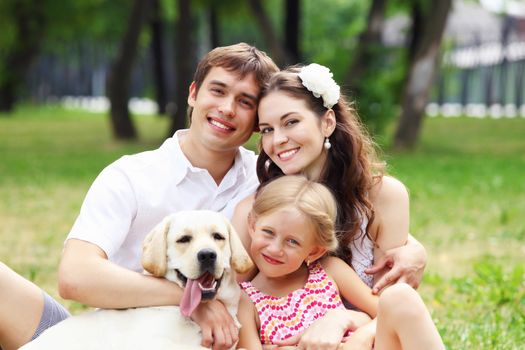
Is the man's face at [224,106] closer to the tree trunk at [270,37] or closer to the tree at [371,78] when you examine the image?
the tree at [371,78]

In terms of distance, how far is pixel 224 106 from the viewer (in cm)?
447

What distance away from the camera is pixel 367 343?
4.02m

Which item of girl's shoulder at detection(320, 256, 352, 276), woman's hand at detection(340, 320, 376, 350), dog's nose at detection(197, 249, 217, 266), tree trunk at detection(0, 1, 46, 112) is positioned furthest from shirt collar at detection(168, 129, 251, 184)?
tree trunk at detection(0, 1, 46, 112)

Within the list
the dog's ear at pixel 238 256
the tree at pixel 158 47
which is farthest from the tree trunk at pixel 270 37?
the dog's ear at pixel 238 256

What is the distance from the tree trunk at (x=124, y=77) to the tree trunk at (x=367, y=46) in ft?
15.4

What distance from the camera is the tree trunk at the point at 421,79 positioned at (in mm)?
17812

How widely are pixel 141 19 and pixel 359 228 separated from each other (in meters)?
16.7

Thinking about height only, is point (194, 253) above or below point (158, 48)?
Answer: above

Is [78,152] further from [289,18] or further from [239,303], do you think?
[239,303]

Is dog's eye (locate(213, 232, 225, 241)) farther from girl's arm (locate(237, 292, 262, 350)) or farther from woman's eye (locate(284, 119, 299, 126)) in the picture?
woman's eye (locate(284, 119, 299, 126))

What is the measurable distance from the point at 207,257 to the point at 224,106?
939 mm

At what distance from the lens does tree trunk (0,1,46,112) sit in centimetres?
2881

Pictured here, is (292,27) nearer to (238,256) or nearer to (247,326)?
(247,326)

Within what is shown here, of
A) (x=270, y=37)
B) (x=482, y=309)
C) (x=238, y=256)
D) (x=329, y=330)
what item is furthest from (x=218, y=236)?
(x=270, y=37)
